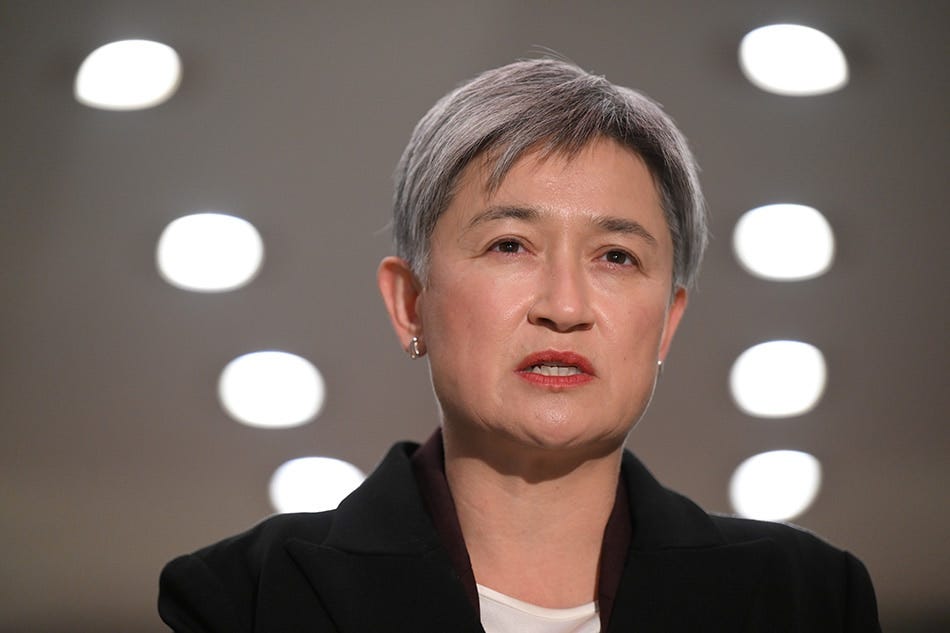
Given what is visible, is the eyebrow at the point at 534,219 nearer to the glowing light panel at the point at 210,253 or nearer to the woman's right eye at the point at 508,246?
the woman's right eye at the point at 508,246

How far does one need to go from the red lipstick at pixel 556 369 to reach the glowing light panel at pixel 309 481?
A: 3294 mm

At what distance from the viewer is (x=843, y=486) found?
16.3ft

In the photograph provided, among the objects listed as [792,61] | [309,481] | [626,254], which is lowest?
[309,481]

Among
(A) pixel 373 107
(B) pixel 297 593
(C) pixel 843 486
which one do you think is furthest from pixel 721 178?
(B) pixel 297 593

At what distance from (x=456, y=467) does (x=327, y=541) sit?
19 cm

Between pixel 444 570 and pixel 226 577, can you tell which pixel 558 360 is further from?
pixel 226 577

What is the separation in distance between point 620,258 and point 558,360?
162 millimetres

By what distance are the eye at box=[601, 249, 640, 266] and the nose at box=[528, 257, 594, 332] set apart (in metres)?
0.06

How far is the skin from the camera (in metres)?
1.54

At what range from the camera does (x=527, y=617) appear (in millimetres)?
1564

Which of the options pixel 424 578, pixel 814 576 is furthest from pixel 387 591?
pixel 814 576

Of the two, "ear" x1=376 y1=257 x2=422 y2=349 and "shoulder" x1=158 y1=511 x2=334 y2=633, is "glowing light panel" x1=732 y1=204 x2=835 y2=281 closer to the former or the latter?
"ear" x1=376 y1=257 x2=422 y2=349

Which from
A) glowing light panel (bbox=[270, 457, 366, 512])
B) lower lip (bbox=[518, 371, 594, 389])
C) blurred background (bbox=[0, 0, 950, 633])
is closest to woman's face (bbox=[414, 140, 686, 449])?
lower lip (bbox=[518, 371, 594, 389])

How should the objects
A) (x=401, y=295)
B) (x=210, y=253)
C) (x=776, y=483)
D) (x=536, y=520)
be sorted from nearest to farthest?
(x=536, y=520), (x=401, y=295), (x=210, y=253), (x=776, y=483)
